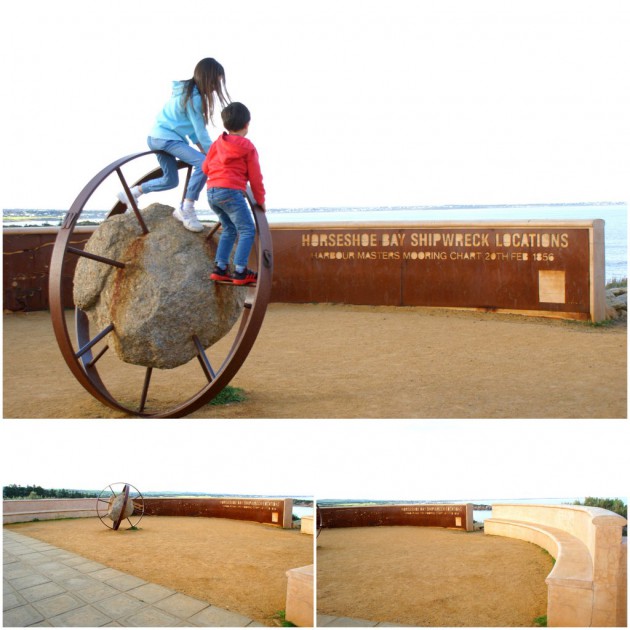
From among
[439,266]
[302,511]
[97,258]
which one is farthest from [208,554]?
[439,266]

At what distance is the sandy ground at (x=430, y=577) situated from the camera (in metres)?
5.11

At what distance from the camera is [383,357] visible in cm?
791

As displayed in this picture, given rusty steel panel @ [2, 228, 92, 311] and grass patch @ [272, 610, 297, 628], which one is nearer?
grass patch @ [272, 610, 297, 628]

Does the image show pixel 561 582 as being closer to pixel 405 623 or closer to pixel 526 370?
pixel 405 623

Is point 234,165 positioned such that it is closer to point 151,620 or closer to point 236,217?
point 236,217

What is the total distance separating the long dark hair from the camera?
5344mm

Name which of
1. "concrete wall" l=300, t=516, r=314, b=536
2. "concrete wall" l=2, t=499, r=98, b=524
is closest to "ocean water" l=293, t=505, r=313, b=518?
"concrete wall" l=300, t=516, r=314, b=536

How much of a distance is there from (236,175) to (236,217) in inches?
10.5

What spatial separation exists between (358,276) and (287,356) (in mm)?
3673

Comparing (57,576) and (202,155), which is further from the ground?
(202,155)

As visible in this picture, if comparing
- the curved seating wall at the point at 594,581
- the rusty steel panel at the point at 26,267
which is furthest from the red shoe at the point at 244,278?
the rusty steel panel at the point at 26,267

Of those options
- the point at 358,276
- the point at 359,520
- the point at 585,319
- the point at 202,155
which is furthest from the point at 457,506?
the point at 358,276

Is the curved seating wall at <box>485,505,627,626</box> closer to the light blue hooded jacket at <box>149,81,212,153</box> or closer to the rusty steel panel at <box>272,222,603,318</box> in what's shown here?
the light blue hooded jacket at <box>149,81,212,153</box>

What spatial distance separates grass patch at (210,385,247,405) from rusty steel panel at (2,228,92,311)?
5.80m
